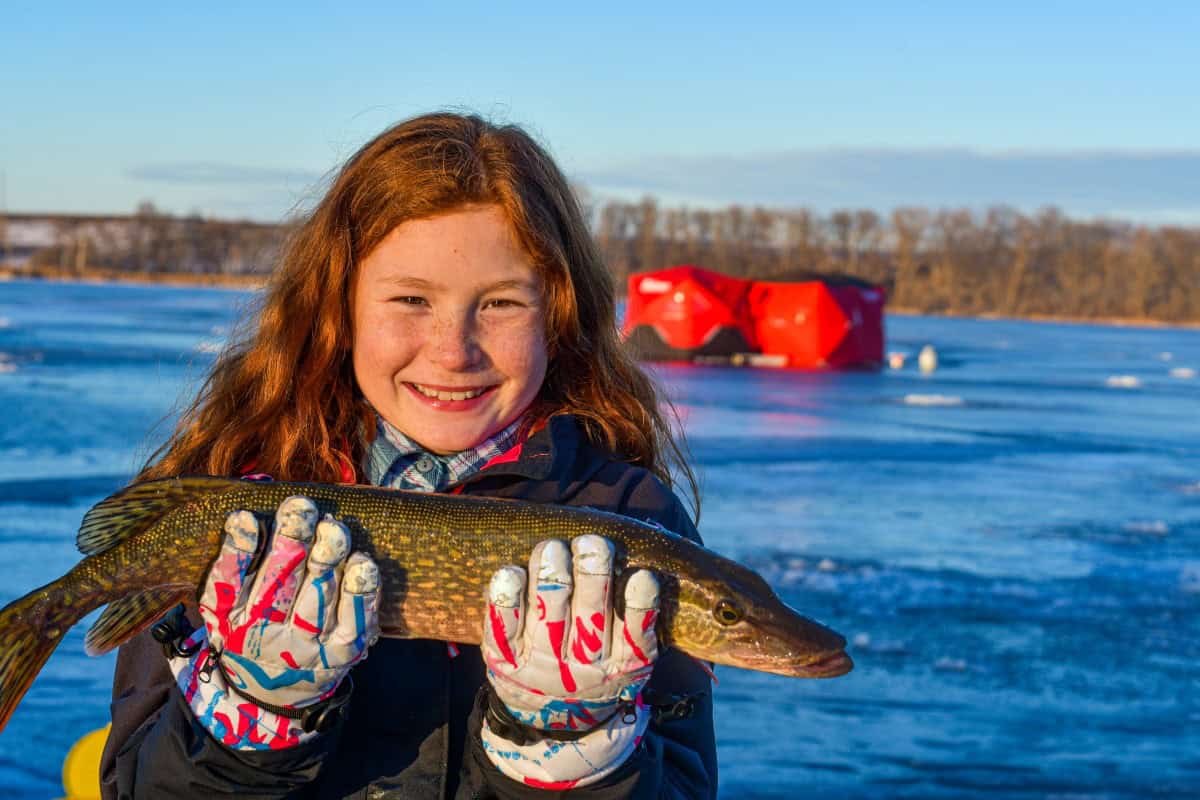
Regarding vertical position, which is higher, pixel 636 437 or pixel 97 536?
pixel 636 437

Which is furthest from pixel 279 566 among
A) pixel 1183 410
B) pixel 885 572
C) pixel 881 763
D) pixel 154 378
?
pixel 1183 410

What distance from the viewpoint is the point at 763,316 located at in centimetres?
2938

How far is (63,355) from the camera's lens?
23109mm

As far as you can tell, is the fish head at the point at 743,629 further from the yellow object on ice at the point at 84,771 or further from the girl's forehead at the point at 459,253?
the yellow object on ice at the point at 84,771

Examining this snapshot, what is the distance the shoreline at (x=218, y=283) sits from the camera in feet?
247

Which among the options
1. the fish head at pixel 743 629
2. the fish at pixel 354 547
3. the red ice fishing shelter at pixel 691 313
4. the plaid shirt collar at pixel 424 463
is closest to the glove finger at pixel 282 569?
the fish at pixel 354 547

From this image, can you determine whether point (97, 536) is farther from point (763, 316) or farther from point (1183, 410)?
point (763, 316)

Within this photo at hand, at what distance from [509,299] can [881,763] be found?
12.0ft

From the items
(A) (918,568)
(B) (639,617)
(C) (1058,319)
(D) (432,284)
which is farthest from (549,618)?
(C) (1058,319)

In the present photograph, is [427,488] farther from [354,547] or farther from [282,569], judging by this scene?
[282,569]

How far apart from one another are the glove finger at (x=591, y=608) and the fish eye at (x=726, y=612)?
329mm

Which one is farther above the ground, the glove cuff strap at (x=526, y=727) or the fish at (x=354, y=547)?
the fish at (x=354, y=547)

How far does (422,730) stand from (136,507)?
0.66 metres

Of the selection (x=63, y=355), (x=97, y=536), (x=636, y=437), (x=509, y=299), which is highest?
(x=509, y=299)
